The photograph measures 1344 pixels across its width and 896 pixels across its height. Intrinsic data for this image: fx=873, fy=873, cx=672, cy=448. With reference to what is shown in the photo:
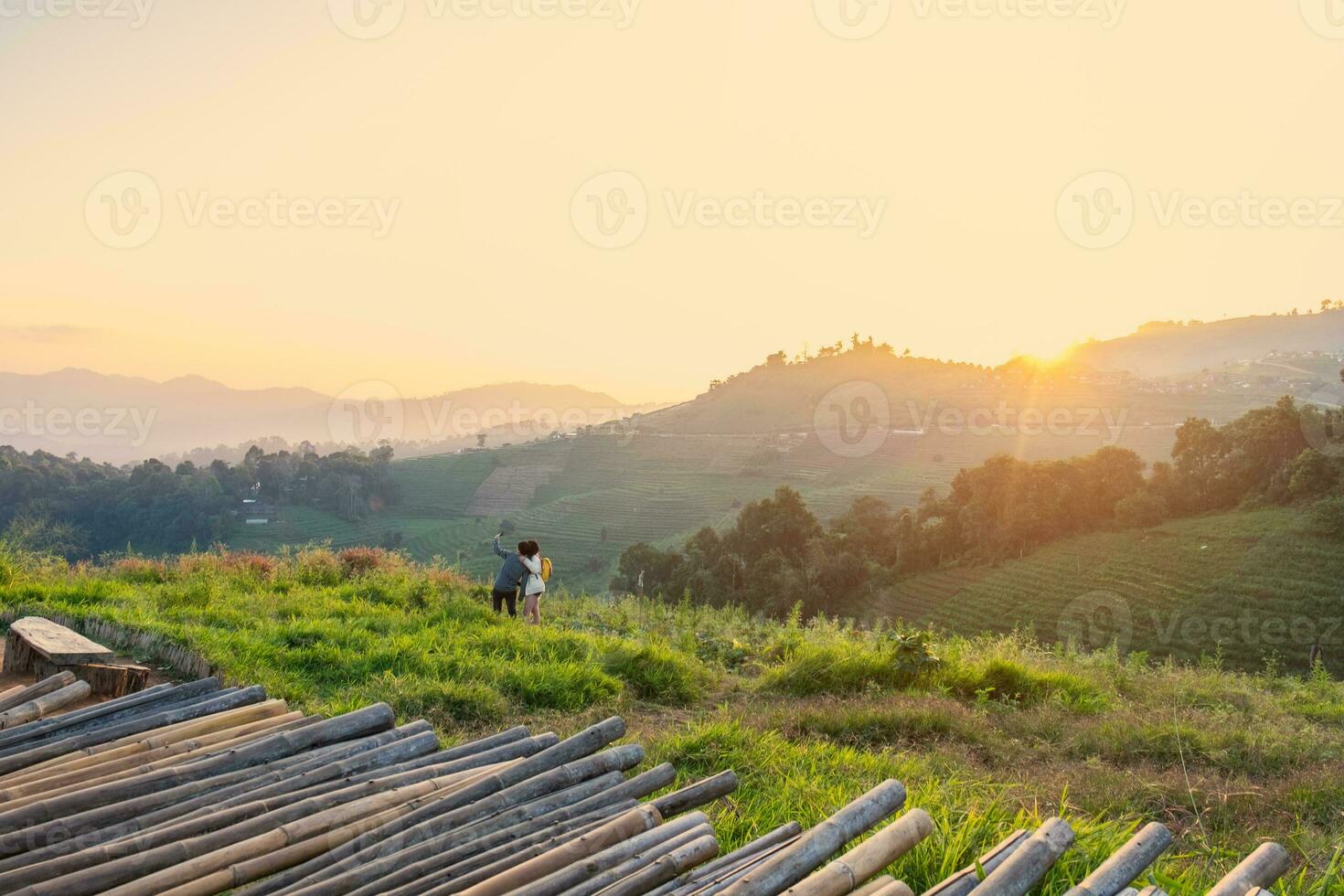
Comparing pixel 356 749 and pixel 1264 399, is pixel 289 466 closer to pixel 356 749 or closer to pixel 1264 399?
pixel 356 749

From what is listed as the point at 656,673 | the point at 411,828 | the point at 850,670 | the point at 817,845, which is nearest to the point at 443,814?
the point at 411,828

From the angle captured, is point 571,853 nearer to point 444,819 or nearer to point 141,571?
point 444,819

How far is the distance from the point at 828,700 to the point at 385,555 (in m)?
8.16

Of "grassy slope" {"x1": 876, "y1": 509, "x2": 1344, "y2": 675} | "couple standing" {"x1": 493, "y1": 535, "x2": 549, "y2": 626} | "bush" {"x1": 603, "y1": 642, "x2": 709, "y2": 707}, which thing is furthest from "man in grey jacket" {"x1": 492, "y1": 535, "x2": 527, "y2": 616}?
"grassy slope" {"x1": 876, "y1": 509, "x2": 1344, "y2": 675}

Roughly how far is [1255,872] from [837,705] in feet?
15.0

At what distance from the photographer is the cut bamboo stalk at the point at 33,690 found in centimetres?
522

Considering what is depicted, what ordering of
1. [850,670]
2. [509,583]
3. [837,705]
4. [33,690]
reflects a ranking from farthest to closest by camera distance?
1. [509,583]
2. [850,670]
3. [837,705]
4. [33,690]

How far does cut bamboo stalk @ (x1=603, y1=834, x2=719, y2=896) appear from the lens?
9.79 feet

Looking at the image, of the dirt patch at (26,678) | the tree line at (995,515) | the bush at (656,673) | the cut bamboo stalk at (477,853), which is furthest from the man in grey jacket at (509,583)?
the tree line at (995,515)

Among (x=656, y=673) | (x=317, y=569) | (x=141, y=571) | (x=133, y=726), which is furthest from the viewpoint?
(x=317, y=569)

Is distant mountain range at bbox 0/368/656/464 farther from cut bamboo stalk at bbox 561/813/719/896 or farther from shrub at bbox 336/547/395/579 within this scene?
cut bamboo stalk at bbox 561/813/719/896

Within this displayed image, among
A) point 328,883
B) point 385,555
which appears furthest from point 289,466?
point 328,883

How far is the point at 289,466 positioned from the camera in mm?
71375

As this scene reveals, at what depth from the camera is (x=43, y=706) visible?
17.3 feet
